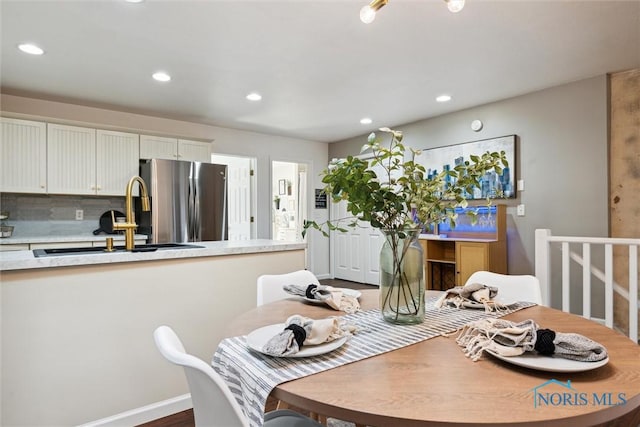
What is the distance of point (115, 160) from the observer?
3.99 m

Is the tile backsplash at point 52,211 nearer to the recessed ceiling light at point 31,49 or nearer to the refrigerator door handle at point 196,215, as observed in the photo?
the refrigerator door handle at point 196,215

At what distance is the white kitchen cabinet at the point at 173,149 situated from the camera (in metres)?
4.20

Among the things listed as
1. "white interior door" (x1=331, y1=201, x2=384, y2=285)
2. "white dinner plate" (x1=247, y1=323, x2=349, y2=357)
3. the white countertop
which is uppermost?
the white countertop

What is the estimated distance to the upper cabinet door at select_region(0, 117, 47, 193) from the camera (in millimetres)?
3391

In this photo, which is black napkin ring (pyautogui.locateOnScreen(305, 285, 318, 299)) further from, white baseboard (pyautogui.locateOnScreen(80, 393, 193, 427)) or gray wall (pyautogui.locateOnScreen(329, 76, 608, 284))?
gray wall (pyautogui.locateOnScreen(329, 76, 608, 284))

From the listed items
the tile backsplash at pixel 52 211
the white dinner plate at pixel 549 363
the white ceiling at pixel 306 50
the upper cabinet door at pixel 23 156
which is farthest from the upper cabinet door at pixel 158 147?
the white dinner plate at pixel 549 363

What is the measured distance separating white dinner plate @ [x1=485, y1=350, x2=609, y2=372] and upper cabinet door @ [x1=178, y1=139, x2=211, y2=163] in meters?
4.34

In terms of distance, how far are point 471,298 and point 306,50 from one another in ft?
7.18

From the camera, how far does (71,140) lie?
3.72 metres

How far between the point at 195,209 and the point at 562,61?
3.98 metres

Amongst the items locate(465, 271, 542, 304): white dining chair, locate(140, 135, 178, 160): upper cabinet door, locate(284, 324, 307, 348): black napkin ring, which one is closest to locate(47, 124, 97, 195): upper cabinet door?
locate(140, 135, 178, 160): upper cabinet door

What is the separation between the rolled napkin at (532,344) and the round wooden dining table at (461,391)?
0.10ft

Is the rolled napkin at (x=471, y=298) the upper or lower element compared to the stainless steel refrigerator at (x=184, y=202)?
lower

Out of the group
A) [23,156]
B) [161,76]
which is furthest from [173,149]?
[23,156]
